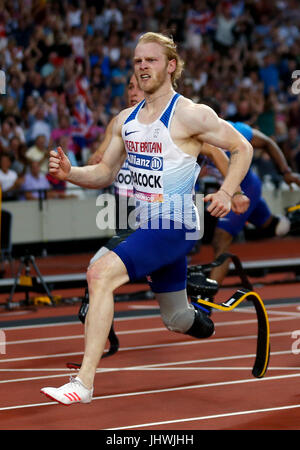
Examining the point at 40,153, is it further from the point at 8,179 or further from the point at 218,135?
the point at 218,135

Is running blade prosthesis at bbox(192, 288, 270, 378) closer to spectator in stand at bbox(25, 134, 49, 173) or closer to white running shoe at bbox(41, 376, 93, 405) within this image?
white running shoe at bbox(41, 376, 93, 405)

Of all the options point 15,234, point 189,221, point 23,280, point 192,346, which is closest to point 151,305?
point 23,280

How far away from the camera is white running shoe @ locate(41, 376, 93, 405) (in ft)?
20.2

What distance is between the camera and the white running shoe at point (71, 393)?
617 centimetres

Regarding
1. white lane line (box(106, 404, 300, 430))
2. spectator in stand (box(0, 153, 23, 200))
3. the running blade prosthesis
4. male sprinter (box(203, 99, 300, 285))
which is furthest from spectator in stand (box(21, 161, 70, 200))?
white lane line (box(106, 404, 300, 430))

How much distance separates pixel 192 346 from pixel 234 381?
5.41 feet

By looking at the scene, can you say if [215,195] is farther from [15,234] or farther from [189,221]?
[15,234]

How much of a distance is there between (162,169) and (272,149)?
163 inches

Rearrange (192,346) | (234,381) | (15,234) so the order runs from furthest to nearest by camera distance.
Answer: (15,234) → (192,346) → (234,381)

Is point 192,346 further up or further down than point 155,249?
further down

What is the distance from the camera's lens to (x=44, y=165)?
655 inches

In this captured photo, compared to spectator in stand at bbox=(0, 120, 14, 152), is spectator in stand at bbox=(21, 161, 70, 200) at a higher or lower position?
lower

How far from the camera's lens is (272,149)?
1066 cm

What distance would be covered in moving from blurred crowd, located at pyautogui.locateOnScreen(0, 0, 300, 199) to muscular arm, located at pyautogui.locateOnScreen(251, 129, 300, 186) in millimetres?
6088
